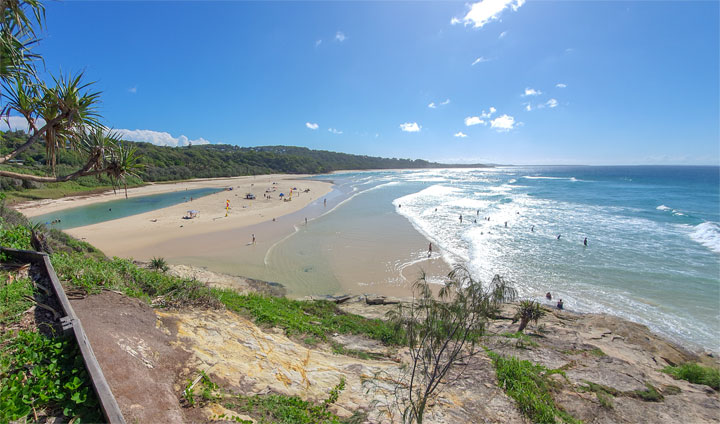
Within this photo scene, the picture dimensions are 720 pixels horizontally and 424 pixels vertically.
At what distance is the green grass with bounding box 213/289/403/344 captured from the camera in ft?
25.1

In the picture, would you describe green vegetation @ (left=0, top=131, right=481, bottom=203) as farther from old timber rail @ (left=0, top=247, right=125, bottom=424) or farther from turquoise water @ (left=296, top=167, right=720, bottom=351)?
turquoise water @ (left=296, top=167, right=720, bottom=351)

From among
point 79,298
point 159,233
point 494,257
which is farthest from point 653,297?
point 159,233

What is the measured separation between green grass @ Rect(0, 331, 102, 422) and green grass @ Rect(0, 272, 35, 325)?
471mm

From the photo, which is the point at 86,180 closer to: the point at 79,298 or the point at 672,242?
the point at 79,298

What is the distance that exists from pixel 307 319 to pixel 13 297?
637 centimetres

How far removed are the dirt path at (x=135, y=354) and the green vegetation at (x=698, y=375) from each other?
1313 centimetres

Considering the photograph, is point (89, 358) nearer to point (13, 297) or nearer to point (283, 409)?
point (13, 297)

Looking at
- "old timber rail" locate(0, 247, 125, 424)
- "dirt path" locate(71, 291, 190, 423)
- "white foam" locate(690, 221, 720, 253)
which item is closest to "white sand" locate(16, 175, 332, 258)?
"dirt path" locate(71, 291, 190, 423)

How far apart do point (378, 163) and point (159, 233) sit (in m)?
172

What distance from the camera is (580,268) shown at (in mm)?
18328

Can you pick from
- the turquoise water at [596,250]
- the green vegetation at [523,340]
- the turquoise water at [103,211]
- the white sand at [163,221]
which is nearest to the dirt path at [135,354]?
the green vegetation at [523,340]

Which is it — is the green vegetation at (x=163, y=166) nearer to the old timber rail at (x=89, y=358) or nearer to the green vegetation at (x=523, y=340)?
the old timber rail at (x=89, y=358)

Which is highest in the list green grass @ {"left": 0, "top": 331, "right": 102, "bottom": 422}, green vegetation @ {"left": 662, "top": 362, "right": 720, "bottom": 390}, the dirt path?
→ green grass @ {"left": 0, "top": 331, "right": 102, "bottom": 422}

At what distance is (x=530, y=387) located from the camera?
6043 millimetres
